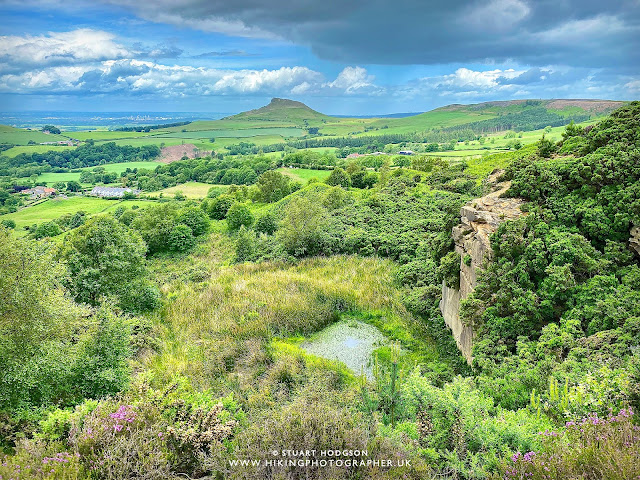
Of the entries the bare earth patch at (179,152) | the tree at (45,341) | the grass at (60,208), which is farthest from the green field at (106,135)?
the tree at (45,341)

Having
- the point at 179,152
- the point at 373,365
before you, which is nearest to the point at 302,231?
the point at 373,365

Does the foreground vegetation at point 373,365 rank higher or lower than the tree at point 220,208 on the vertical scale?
higher

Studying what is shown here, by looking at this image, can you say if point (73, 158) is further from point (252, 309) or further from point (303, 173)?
point (252, 309)

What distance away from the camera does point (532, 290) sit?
7.77 meters

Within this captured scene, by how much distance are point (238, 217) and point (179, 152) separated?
410ft

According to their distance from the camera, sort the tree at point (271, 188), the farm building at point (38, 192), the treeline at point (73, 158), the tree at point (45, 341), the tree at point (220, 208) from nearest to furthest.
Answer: the tree at point (45, 341) < the tree at point (220, 208) < the tree at point (271, 188) < the farm building at point (38, 192) < the treeline at point (73, 158)

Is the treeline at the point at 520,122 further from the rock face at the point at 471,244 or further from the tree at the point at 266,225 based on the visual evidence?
the rock face at the point at 471,244

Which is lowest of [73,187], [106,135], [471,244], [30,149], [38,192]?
[73,187]

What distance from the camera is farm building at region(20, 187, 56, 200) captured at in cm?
6930

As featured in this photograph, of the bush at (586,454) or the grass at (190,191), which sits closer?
the bush at (586,454)

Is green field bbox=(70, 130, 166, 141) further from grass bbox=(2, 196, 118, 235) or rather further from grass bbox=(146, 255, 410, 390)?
grass bbox=(146, 255, 410, 390)

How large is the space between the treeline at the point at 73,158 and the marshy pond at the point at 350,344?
10781 centimetres

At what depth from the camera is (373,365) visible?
9.50 m

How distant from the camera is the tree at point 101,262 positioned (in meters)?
13.8
